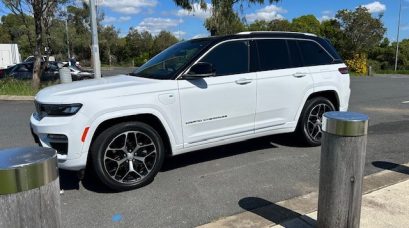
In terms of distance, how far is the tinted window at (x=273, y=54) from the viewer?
18.1 feet

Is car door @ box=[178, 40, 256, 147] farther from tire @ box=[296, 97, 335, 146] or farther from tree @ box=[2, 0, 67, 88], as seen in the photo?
tree @ box=[2, 0, 67, 88]

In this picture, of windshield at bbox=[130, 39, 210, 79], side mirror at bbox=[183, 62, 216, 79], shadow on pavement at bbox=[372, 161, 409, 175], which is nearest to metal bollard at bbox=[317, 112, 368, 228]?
side mirror at bbox=[183, 62, 216, 79]

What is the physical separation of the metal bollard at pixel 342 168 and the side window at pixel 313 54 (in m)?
2.94

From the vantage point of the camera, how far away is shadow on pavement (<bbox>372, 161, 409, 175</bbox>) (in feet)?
16.3

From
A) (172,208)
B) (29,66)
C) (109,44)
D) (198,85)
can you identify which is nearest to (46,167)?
(172,208)

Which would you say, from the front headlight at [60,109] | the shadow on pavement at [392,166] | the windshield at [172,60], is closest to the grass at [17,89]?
the windshield at [172,60]

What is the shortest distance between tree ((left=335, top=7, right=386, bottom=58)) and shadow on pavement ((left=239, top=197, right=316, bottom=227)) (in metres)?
36.0

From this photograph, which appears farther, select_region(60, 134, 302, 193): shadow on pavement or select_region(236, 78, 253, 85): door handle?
select_region(236, 78, 253, 85): door handle

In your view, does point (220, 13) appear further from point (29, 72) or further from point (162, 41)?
point (162, 41)

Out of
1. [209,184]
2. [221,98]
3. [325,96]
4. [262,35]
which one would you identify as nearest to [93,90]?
[221,98]

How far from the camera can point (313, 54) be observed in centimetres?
610

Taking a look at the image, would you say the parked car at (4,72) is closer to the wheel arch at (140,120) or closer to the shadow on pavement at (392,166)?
the wheel arch at (140,120)

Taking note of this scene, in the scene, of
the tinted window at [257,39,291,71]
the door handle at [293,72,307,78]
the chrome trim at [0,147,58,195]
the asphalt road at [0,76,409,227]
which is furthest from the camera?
the door handle at [293,72,307,78]

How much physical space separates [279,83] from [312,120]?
99 centimetres
